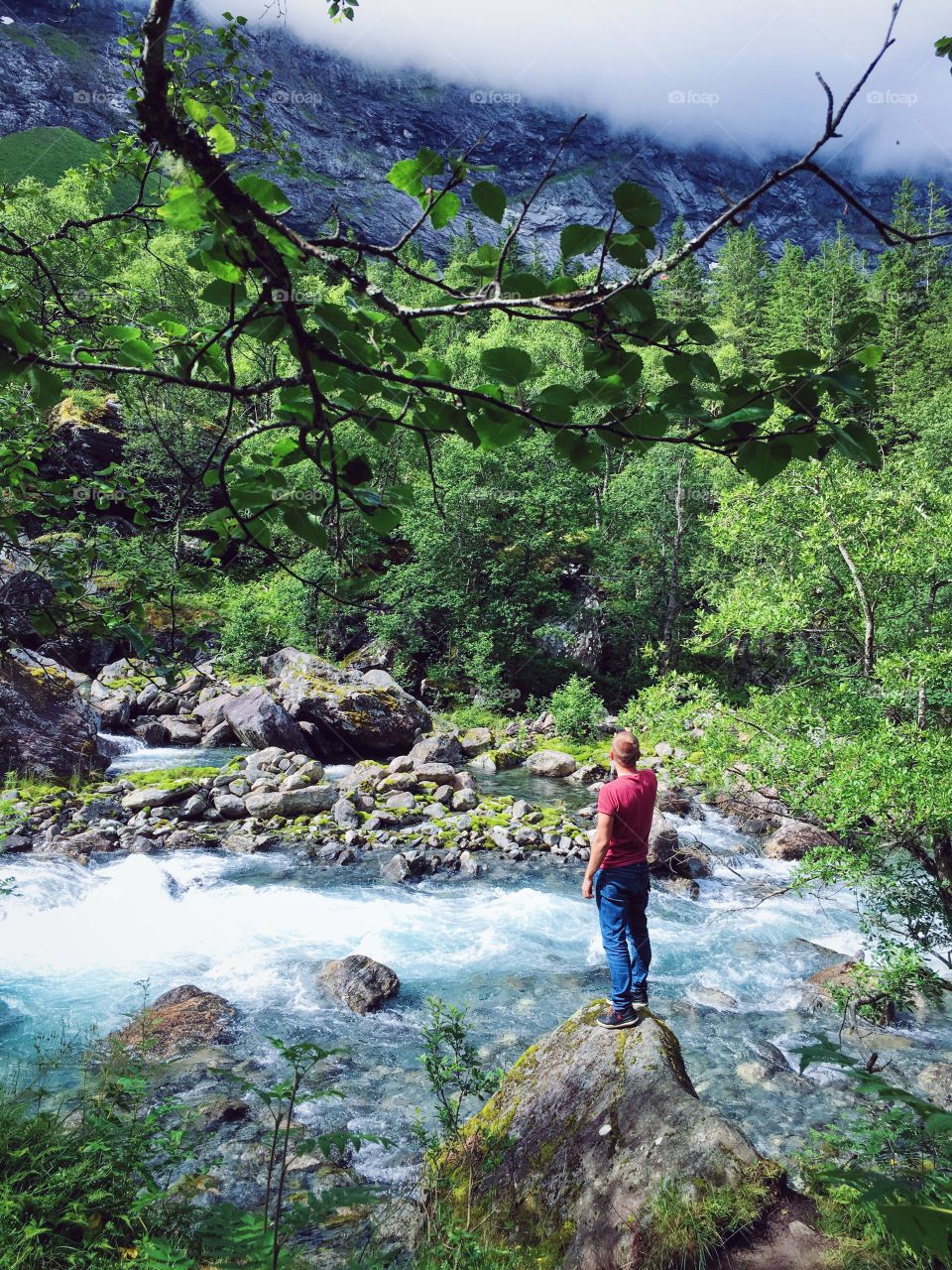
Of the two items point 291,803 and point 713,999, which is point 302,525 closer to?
point 713,999

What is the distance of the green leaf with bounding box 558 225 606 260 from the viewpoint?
3.62ft

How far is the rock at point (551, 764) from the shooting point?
18.7m

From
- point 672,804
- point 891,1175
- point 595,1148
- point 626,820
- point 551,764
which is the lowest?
point 551,764

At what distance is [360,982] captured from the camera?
8141mm

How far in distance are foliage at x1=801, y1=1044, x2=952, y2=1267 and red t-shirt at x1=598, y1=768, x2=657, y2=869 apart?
1.94 m

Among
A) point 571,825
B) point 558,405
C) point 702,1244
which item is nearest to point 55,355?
point 558,405

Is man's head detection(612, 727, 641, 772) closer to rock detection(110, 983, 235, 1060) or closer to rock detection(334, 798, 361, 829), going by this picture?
rock detection(110, 983, 235, 1060)

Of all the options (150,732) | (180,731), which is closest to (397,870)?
(180,731)

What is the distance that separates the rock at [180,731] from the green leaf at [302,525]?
19409mm

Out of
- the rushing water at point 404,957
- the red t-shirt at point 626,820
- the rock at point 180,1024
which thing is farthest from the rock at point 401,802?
the red t-shirt at point 626,820

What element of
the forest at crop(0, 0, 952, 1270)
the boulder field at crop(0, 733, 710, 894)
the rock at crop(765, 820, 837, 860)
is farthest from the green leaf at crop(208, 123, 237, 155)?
the rock at crop(765, 820, 837, 860)

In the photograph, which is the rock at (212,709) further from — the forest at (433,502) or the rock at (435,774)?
the rock at (435,774)

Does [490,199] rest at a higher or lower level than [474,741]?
higher

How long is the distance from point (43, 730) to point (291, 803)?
528 centimetres
